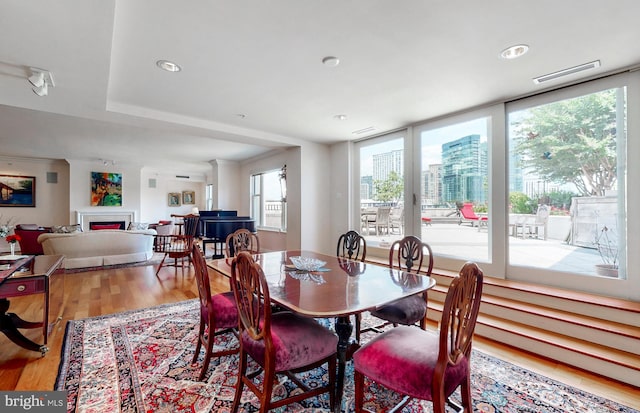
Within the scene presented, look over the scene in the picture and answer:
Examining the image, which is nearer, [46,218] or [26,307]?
[26,307]

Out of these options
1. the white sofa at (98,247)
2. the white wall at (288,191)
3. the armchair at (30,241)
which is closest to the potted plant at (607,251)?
the white wall at (288,191)

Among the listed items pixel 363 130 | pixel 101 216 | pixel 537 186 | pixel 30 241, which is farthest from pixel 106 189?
pixel 537 186

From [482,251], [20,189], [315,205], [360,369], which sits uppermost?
[20,189]

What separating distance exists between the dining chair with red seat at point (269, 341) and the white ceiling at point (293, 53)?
1680 millimetres

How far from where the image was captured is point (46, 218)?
8086 millimetres

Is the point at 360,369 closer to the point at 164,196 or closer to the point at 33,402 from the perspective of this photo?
the point at 33,402

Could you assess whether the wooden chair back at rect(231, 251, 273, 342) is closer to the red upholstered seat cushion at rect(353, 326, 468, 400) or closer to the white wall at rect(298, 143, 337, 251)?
the red upholstered seat cushion at rect(353, 326, 468, 400)

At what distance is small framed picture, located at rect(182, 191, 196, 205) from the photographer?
11.4 metres

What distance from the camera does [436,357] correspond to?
4.54 ft

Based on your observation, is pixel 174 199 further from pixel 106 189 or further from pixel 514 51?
pixel 514 51

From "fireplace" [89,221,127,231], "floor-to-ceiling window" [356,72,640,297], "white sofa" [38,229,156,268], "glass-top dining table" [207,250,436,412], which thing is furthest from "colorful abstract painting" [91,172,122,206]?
"floor-to-ceiling window" [356,72,640,297]

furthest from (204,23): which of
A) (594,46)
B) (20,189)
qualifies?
(20,189)

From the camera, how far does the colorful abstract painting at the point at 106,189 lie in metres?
8.34

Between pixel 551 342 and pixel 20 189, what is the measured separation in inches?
450
